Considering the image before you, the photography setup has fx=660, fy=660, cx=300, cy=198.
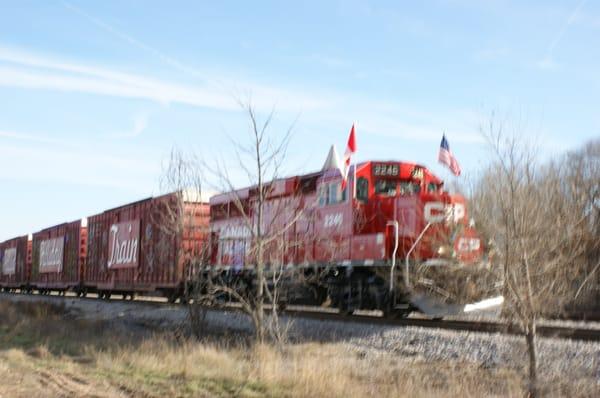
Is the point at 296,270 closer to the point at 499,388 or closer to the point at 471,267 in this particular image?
the point at 471,267

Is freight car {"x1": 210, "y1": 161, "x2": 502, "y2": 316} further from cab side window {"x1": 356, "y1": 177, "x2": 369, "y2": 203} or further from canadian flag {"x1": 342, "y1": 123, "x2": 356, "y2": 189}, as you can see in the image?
canadian flag {"x1": 342, "y1": 123, "x2": 356, "y2": 189}

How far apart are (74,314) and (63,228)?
1230 cm

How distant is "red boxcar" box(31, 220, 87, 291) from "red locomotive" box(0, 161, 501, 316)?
10.7m

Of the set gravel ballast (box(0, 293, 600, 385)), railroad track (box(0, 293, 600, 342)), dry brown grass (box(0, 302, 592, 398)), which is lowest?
dry brown grass (box(0, 302, 592, 398))

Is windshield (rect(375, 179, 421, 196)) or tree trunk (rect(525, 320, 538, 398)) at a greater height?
windshield (rect(375, 179, 421, 196))

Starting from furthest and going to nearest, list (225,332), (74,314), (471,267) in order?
(74,314), (225,332), (471,267)

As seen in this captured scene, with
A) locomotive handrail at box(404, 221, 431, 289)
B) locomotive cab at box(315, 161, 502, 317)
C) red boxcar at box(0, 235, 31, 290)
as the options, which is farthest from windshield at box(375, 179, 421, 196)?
red boxcar at box(0, 235, 31, 290)

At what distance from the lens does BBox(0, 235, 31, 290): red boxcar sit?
129 feet

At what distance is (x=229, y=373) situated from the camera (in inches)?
389

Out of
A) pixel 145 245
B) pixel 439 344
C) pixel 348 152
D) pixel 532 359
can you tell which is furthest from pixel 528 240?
pixel 145 245

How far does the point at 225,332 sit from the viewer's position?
14.9 metres

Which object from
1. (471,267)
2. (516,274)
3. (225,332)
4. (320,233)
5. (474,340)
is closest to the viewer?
(516,274)

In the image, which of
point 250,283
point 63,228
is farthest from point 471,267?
point 63,228

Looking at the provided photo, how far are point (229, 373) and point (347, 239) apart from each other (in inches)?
246
